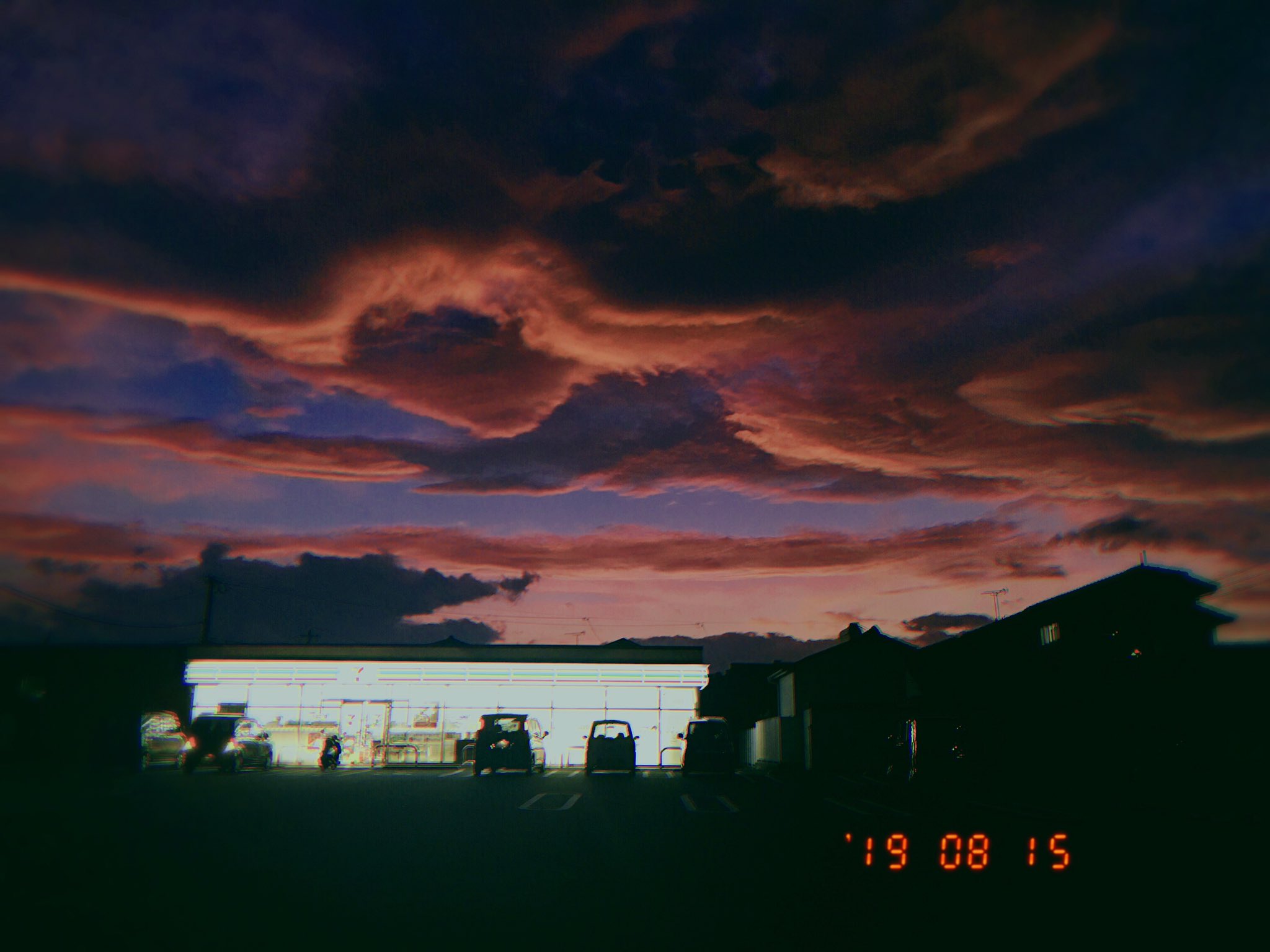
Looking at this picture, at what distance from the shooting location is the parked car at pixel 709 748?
27.4 metres

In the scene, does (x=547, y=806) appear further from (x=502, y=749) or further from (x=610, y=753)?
(x=610, y=753)

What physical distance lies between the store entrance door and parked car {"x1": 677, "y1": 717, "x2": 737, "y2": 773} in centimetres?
1608

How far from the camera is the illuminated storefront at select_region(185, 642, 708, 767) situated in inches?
1544

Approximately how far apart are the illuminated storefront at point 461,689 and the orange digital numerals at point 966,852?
33300mm

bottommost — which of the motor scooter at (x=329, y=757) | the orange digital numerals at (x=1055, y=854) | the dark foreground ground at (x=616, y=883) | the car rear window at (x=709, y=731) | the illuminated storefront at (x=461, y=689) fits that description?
the motor scooter at (x=329, y=757)

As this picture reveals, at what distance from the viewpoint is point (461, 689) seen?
1572 inches

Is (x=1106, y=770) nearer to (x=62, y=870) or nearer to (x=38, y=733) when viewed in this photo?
(x=62, y=870)

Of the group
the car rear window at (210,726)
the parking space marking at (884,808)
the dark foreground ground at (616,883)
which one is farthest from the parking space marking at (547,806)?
the car rear window at (210,726)

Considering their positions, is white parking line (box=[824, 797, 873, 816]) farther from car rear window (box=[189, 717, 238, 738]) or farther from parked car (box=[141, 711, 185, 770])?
parked car (box=[141, 711, 185, 770])

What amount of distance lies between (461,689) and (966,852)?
35.8 meters

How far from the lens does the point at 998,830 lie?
6.43 m

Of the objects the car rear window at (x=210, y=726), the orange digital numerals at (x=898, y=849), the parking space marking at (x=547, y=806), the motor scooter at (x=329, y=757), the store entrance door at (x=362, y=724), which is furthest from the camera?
the store entrance door at (x=362, y=724)

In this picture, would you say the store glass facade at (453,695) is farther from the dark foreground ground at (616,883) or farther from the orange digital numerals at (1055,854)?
the orange digital numerals at (1055,854)

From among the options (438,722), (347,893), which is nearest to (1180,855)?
(347,893)
